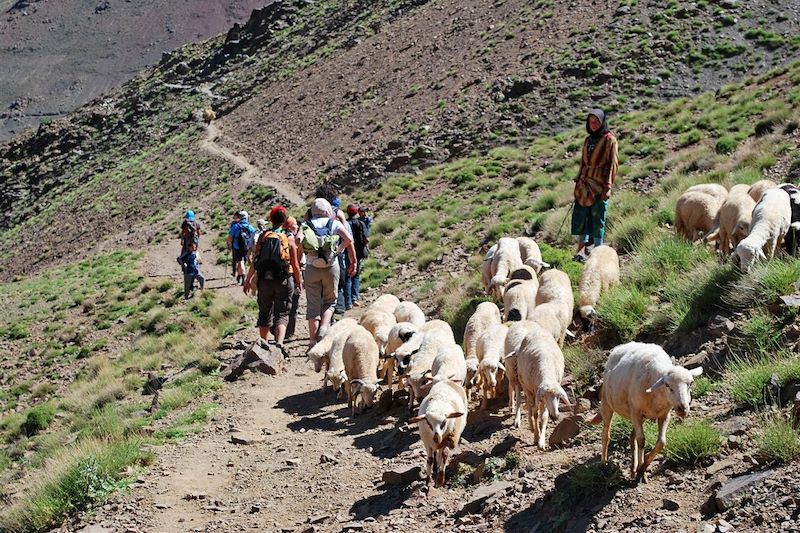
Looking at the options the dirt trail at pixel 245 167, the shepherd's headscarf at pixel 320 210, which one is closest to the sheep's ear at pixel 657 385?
the shepherd's headscarf at pixel 320 210

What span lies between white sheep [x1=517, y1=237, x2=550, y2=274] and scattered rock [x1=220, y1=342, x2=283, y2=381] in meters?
3.88

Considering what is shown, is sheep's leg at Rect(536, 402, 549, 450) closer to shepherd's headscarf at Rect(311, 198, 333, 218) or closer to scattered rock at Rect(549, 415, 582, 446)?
scattered rock at Rect(549, 415, 582, 446)

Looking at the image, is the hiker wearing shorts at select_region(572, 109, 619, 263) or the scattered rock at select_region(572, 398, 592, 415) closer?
the scattered rock at select_region(572, 398, 592, 415)

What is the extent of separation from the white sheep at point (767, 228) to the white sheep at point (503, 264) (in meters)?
3.21

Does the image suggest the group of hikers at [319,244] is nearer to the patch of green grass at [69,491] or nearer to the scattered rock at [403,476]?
the patch of green grass at [69,491]

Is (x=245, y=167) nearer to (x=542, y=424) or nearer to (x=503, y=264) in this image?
(x=503, y=264)

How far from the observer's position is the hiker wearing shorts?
36.9 ft

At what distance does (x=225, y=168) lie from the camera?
152 feet

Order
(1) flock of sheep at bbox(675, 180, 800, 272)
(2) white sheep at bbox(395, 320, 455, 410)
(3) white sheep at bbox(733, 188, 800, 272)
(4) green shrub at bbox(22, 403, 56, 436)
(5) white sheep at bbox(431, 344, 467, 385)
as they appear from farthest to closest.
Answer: (4) green shrub at bbox(22, 403, 56, 436)
(1) flock of sheep at bbox(675, 180, 800, 272)
(2) white sheep at bbox(395, 320, 455, 410)
(3) white sheep at bbox(733, 188, 800, 272)
(5) white sheep at bbox(431, 344, 467, 385)

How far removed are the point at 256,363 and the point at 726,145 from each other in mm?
12586

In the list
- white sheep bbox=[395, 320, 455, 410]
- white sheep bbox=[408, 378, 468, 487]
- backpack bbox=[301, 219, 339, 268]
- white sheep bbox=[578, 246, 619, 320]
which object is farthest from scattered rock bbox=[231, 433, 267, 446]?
white sheep bbox=[578, 246, 619, 320]

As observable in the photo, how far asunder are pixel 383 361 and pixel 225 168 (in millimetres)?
38095

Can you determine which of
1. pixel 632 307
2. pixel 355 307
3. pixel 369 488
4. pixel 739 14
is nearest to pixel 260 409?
pixel 369 488

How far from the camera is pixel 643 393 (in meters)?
5.39
